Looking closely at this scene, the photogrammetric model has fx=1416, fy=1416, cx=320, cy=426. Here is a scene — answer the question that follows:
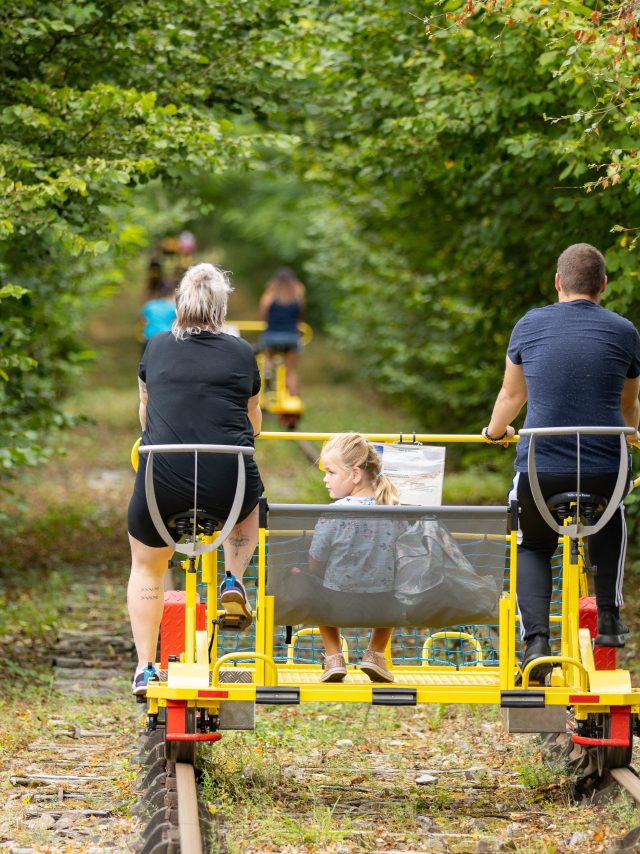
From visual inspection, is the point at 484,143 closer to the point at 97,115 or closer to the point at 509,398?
the point at 97,115

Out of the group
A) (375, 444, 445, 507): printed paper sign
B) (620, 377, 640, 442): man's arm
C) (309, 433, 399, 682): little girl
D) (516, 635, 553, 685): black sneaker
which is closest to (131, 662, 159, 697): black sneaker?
(309, 433, 399, 682): little girl

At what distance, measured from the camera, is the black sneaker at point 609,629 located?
5.94 m

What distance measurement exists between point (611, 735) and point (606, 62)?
3643mm

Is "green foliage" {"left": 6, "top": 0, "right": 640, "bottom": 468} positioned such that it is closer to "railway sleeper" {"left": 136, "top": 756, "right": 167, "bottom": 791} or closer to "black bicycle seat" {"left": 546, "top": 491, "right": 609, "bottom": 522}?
"black bicycle seat" {"left": 546, "top": 491, "right": 609, "bottom": 522}

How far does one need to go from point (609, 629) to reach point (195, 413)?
197cm

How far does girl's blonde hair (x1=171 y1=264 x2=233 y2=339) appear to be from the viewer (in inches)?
239

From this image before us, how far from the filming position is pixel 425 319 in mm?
20828

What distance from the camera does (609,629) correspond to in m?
5.96

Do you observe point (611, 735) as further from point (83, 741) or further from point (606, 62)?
point (606, 62)

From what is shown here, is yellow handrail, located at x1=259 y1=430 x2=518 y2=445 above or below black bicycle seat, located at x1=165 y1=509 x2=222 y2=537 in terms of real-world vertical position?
above

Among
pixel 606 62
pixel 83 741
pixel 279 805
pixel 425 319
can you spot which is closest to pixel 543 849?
pixel 279 805

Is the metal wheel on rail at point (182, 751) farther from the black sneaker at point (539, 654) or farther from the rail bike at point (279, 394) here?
the rail bike at point (279, 394)

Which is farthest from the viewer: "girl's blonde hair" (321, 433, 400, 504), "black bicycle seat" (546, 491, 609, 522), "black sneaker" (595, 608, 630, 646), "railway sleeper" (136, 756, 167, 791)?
"railway sleeper" (136, 756, 167, 791)

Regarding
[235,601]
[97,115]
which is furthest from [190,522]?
[97,115]
